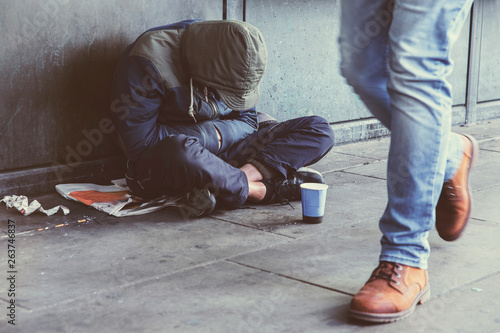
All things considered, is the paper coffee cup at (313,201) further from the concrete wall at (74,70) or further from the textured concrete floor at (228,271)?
the concrete wall at (74,70)

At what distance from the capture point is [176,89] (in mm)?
3301

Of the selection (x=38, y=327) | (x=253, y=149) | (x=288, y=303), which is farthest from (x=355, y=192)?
(x=38, y=327)

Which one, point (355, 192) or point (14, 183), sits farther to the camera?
point (355, 192)

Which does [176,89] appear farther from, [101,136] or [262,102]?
[262,102]

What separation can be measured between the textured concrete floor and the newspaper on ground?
55 millimetres

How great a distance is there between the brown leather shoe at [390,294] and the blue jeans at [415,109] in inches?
1.3

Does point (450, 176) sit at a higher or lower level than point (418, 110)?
lower

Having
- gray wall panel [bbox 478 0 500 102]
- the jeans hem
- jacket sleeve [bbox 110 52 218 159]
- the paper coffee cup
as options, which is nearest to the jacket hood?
jacket sleeve [bbox 110 52 218 159]

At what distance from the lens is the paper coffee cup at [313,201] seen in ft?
9.86

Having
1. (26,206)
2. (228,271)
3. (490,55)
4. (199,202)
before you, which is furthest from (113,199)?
(490,55)

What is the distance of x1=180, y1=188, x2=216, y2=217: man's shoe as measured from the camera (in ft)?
10.2

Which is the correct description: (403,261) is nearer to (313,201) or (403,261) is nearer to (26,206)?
(313,201)

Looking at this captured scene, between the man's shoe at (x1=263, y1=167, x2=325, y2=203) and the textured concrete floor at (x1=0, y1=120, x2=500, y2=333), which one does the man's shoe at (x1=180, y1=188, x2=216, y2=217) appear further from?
the man's shoe at (x1=263, y1=167, x2=325, y2=203)

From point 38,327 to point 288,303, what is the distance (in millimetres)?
745
